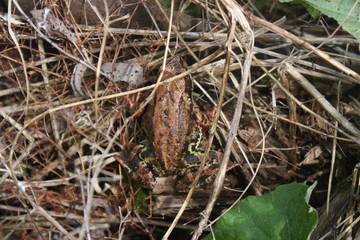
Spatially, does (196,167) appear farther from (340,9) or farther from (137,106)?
(340,9)

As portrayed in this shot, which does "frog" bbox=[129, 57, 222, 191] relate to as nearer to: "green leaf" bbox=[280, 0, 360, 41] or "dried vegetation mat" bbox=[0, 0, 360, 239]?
"dried vegetation mat" bbox=[0, 0, 360, 239]

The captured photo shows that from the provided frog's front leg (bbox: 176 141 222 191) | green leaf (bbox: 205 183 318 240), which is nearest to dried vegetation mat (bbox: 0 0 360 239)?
frog's front leg (bbox: 176 141 222 191)

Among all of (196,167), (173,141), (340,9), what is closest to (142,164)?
(173,141)

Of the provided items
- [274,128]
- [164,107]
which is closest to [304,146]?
[274,128]

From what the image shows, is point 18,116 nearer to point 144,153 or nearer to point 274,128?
point 144,153

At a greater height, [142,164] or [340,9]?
[340,9]

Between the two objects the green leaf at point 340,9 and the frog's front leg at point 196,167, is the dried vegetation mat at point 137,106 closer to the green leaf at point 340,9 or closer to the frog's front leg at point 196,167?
the frog's front leg at point 196,167
